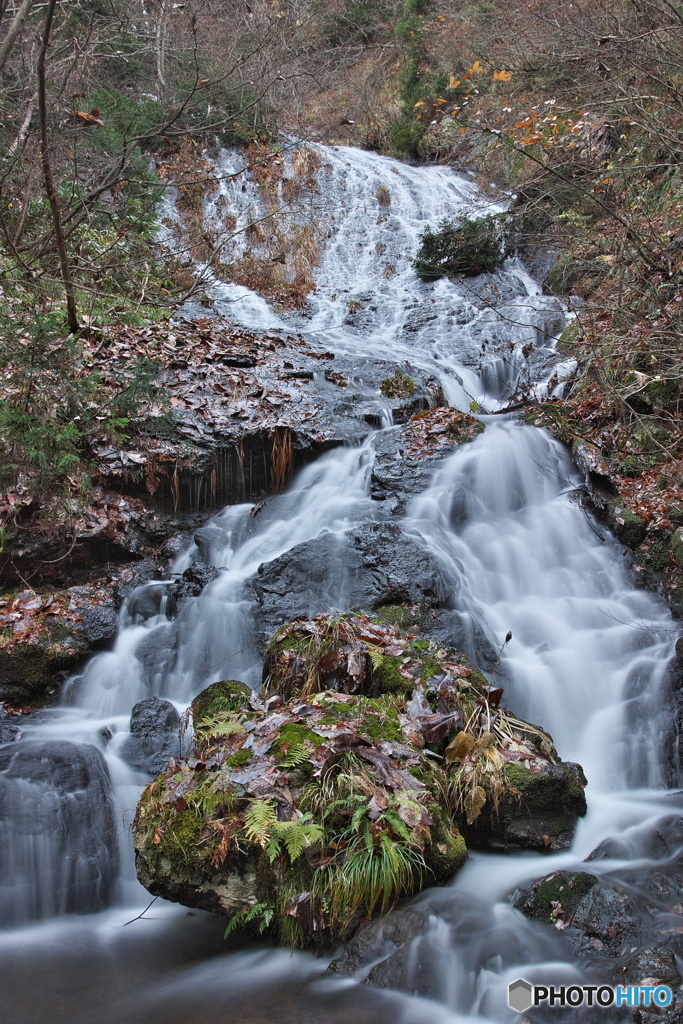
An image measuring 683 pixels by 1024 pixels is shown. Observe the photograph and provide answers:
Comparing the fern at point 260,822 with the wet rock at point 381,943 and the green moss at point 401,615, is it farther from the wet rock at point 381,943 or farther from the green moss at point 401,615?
the green moss at point 401,615

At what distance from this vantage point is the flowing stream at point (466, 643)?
3191 millimetres

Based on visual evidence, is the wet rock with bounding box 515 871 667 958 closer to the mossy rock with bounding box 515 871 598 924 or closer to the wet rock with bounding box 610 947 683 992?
the mossy rock with bounding box 515 871 598 924

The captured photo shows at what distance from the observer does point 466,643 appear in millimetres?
5715

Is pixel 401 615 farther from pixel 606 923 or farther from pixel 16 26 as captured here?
pixel 16 26

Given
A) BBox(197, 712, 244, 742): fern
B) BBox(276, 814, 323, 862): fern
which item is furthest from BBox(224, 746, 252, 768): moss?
BBox(276, 814, 323, 862): fern

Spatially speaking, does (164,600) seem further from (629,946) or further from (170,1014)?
(629,946)

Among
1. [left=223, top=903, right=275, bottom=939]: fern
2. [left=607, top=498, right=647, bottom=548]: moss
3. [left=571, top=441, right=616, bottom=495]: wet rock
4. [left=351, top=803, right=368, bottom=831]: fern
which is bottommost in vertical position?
[left=223, top=903, right=275, bottom=939]: fern

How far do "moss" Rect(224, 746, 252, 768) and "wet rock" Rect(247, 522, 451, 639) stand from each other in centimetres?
205

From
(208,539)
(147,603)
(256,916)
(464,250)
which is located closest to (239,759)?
(256,916)

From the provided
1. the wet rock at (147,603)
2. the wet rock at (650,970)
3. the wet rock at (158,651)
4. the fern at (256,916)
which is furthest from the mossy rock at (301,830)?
the wet rock at (147,603)

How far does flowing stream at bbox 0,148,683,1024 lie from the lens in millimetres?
3191

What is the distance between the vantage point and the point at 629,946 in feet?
10.6

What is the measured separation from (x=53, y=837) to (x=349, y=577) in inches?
125

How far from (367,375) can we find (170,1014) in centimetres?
883
